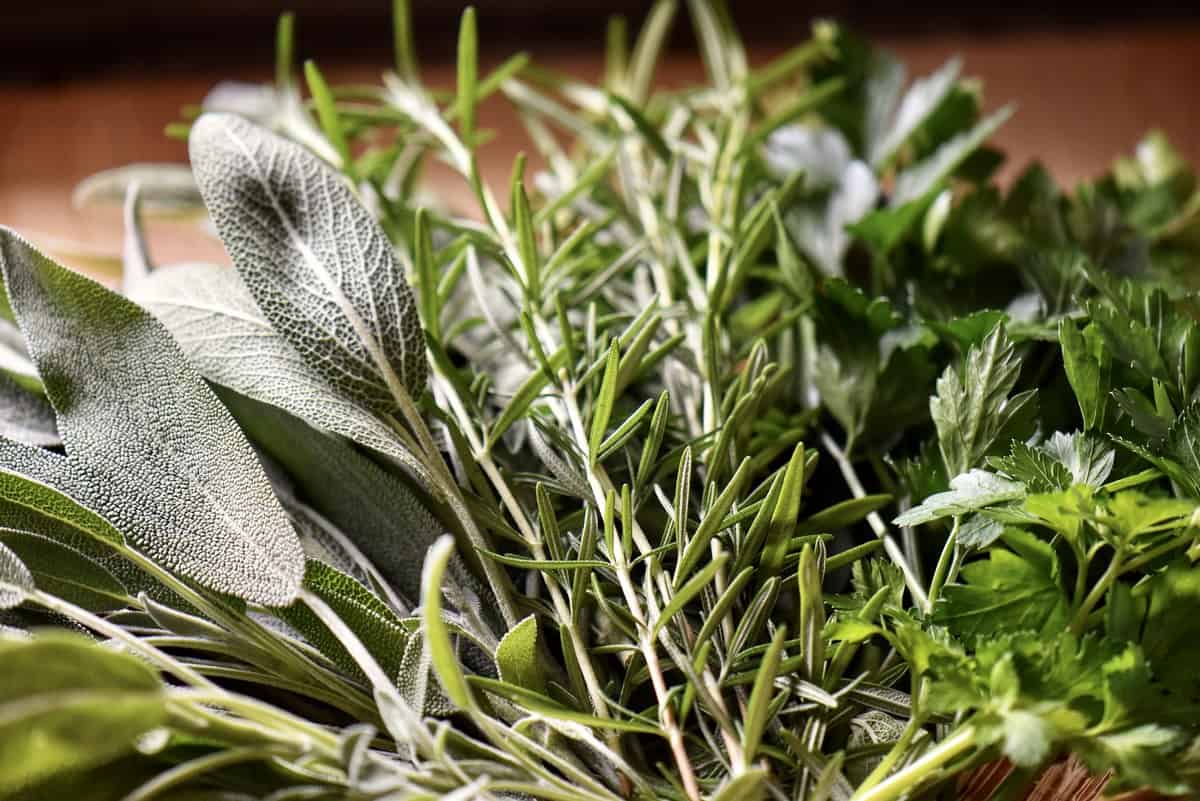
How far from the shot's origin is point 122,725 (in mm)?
244

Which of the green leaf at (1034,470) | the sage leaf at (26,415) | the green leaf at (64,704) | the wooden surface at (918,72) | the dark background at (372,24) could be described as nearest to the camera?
the green leaf at (64,704)

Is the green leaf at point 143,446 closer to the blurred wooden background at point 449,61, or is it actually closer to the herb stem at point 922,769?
the herb stem at point 922,769

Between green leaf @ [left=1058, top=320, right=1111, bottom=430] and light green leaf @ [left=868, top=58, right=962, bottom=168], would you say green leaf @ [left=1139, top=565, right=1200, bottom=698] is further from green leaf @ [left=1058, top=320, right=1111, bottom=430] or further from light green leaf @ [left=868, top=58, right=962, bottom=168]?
light green leaf @ [left=868, top=58, right=962, bottom=168]

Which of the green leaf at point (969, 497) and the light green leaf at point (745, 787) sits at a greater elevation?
the green leaf at point (969, 497)

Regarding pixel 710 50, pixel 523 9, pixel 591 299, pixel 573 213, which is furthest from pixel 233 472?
pixel 523 9

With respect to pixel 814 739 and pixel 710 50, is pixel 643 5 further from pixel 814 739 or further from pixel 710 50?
pixel 814 739

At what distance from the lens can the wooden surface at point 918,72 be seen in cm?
86

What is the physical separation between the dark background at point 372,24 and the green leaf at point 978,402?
0.71 m

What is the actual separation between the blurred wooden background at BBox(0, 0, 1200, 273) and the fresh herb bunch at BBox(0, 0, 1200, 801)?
44cm

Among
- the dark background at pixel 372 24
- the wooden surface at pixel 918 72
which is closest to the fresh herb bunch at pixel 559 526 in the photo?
the wooden surface at pixel 918 72

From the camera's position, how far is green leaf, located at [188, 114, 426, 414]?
38 cm

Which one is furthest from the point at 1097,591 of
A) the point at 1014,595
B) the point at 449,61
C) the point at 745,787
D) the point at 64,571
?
the point at 449,61

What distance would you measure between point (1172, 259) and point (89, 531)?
1.93 ft

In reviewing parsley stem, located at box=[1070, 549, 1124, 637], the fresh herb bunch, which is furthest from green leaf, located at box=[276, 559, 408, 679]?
parsley stem, located at box=[1070, 549, 1124, 637]
